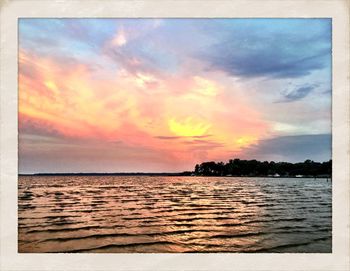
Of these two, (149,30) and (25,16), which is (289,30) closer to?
(149,30)

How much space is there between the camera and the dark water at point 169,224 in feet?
12.2

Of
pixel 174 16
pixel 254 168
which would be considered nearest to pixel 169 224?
pixel 254 168

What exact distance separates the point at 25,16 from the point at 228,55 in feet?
5.43

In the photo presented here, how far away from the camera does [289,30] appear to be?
358 centimetres

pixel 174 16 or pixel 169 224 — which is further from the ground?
pixel 174 16

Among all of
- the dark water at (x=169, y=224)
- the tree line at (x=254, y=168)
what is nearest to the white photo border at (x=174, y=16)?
the dark water at (x=169, y=224)

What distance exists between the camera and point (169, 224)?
4668 millimetres

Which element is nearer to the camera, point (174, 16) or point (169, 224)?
point (174, 16)

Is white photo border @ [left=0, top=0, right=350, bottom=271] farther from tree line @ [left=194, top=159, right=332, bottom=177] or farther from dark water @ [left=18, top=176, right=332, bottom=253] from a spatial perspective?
tree line @ [left=194, top=159, right=332, bottom=177]

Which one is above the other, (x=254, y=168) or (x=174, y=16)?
(x=174, y=16)

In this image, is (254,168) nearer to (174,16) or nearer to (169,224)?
(169,224)

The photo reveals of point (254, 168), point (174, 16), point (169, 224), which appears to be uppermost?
point (174, 16)

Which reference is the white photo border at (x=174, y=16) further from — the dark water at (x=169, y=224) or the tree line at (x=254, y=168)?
the tree line at (x=254, y=168)
